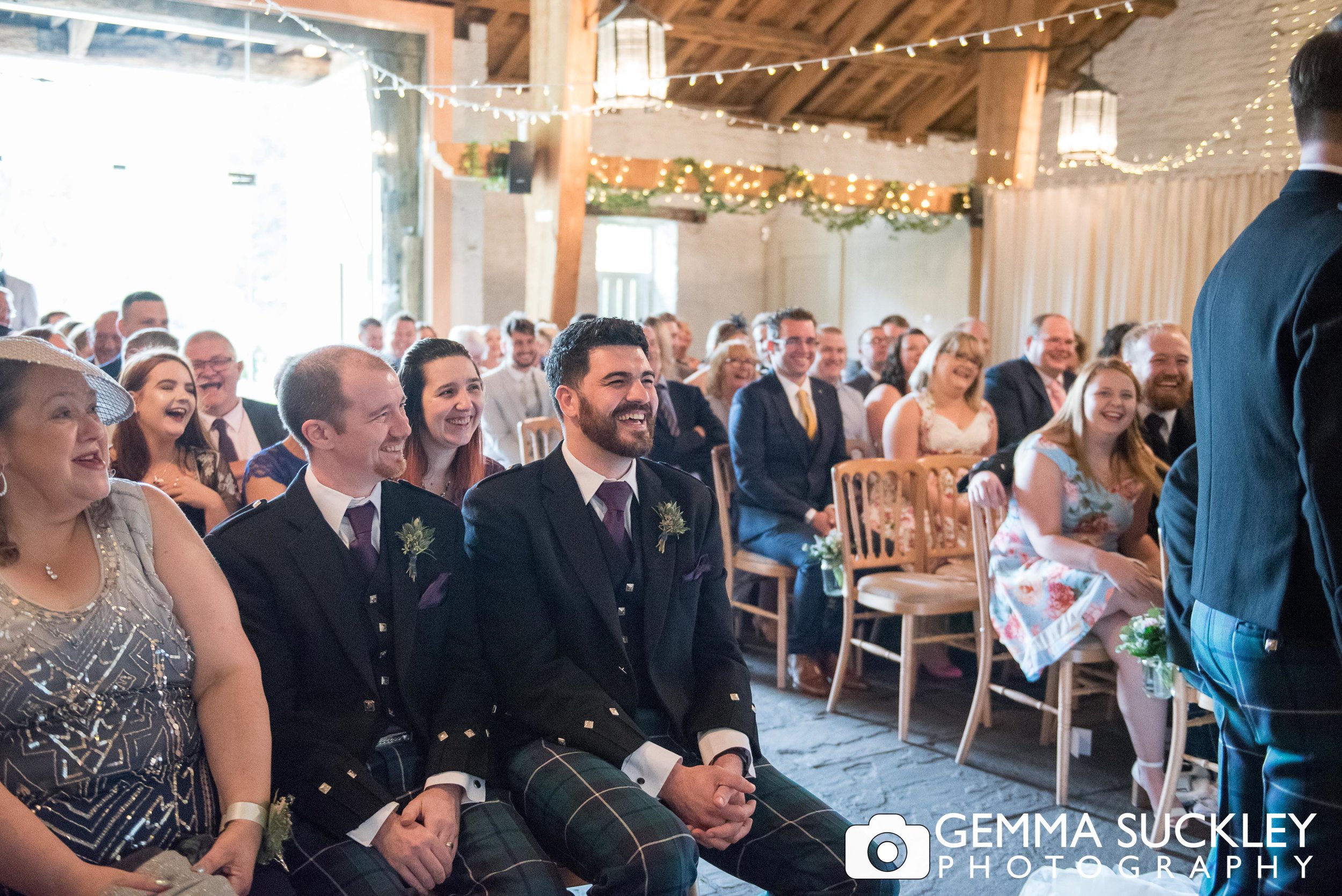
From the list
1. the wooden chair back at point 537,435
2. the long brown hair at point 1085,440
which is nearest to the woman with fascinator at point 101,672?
the long brown hair at point 1085,440

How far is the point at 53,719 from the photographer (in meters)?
1.58

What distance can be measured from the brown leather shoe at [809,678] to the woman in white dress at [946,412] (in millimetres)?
606

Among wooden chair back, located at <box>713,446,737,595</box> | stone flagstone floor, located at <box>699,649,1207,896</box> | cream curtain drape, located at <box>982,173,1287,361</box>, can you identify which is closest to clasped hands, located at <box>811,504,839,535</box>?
wooden chair back, located at <box>713,446,737,595</box>

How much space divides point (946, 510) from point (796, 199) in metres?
5.71

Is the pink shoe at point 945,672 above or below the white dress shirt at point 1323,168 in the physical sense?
below

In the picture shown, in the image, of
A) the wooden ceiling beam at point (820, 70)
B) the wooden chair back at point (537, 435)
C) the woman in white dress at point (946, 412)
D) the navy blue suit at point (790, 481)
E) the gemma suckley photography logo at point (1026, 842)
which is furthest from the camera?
the wooden ceiling beam at point (820, 70)

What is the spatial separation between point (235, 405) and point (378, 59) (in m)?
5.58

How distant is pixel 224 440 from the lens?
147 inches

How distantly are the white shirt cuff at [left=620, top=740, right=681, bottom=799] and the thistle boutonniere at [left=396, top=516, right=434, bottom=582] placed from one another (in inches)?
20.1

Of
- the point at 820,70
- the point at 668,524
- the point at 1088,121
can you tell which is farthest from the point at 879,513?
the point at 820,70

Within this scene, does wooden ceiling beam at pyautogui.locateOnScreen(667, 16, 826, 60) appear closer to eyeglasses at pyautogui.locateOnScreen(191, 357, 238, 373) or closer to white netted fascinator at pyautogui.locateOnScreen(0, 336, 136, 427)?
eyeglasses at pyautogui.locateOnScreen(191, 357, 238, 373)

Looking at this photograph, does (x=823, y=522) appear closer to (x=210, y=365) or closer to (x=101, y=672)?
(x=210, y=365)

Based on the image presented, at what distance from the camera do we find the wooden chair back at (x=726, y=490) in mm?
4613

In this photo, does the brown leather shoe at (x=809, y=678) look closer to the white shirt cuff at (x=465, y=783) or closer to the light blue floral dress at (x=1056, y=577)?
the light blue floral dress at (x=1056, y=577)
